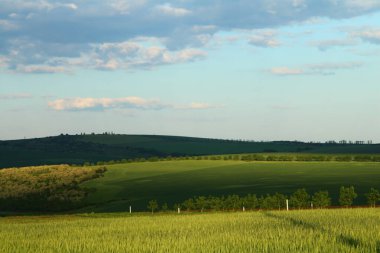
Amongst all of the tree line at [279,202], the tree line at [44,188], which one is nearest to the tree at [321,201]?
the tree line at [279,202]

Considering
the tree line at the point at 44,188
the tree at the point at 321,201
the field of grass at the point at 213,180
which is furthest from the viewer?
the tree line at the point at 44,188

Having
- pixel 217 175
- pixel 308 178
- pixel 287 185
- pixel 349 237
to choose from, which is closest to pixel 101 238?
pixel 349 237

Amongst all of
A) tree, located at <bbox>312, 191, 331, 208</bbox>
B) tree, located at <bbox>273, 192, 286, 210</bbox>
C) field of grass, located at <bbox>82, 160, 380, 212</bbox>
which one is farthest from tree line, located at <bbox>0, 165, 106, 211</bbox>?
tree, located at <bbox>312, 191, 331, 208</bbox>

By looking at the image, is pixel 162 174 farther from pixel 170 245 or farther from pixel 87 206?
pixel 170 245

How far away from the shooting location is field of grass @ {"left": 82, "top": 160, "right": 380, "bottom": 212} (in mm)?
88062

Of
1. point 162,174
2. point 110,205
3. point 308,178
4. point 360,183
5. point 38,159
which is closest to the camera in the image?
point 110,205

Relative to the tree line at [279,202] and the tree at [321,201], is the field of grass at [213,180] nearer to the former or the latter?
the tree line at [279,202]

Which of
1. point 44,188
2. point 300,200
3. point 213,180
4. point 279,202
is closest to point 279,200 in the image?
point 279,202

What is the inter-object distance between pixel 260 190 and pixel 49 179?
151 ft

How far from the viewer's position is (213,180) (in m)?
106

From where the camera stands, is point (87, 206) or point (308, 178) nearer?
point (87, 206)

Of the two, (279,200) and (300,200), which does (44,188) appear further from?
(300,200)

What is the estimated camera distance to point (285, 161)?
137625 millimetres

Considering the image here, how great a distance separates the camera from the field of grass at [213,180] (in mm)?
88062
